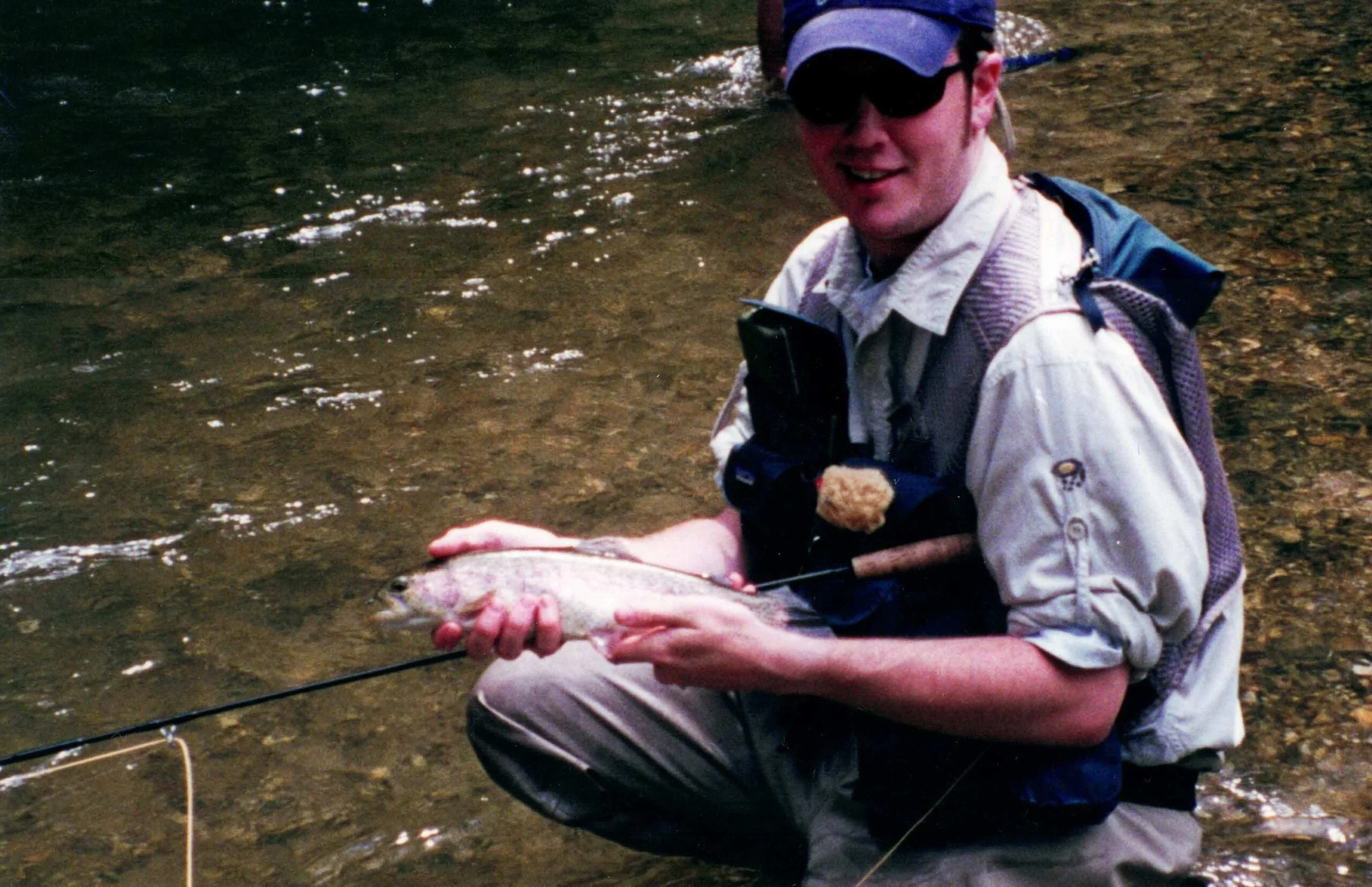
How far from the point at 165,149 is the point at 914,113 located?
6.50 metres

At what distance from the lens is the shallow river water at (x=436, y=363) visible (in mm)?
3225

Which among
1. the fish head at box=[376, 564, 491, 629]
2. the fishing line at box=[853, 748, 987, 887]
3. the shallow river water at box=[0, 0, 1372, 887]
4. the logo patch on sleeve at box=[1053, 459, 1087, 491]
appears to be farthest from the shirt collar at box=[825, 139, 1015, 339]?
the shallow river water at box=[0, 0, 1372, 887]

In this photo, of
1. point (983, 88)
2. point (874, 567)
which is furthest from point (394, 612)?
point (983, 88)

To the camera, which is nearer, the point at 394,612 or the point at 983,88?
the point at 983,88

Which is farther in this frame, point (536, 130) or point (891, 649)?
point (536, 130)

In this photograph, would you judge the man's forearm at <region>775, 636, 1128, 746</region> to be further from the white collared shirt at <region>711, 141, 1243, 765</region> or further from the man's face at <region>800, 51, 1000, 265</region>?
the man's face at <region>800, 51, 1000, 265</region>

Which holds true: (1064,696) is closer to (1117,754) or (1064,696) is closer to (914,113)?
(1117,754)

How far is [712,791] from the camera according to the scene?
266 cm

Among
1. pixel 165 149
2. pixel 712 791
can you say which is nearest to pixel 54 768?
pixel 712 791

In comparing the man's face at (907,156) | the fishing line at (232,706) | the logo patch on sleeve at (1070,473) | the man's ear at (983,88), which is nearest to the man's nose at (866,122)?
the man's face at (907,156)

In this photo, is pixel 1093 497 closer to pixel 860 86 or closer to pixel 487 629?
pixel 860 86

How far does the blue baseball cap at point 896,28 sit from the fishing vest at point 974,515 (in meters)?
0.29

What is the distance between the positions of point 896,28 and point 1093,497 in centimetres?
75

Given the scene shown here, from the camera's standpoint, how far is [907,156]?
2.19m
